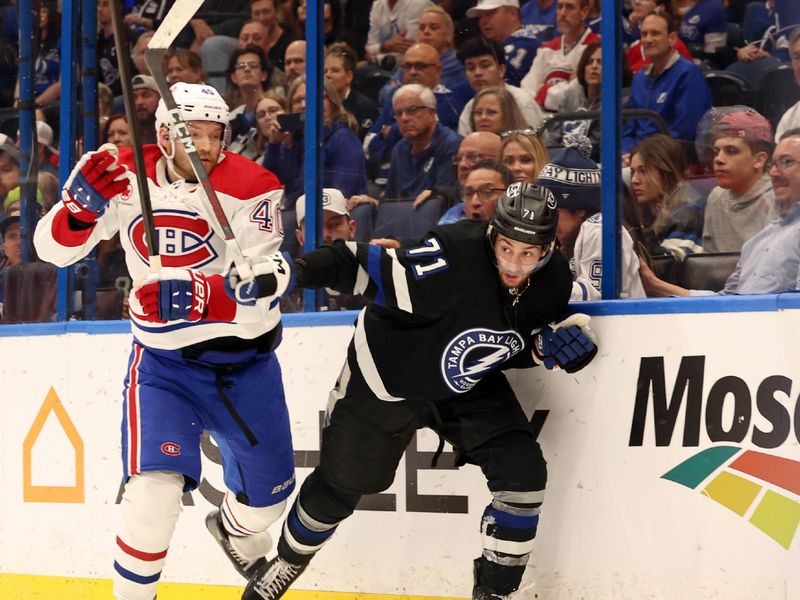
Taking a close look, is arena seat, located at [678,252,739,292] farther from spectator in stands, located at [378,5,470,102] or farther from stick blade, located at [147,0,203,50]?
stick blade, located at [147,0,203,50]

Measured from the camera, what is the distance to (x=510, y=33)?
4082 millimetres

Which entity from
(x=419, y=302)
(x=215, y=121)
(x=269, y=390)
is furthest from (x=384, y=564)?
(x=215, y=121)

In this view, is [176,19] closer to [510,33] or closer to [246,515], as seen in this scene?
[246,515]

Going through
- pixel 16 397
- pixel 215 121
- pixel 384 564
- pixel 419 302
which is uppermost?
pixel 215 121

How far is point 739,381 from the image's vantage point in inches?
105

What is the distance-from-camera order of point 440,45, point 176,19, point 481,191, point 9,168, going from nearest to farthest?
point 176,19, point 481,191, point 9,168, point 440,45

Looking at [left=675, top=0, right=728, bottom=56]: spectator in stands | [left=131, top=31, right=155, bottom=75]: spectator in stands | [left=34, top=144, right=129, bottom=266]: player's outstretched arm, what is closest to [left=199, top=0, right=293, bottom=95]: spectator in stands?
[left=131, top=31, right=155, bottom=75]: spectator in stands

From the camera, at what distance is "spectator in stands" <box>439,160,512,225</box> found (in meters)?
3.41

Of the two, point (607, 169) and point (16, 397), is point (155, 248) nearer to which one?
point (607, 169)

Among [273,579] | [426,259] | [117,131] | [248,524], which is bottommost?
[273,579]

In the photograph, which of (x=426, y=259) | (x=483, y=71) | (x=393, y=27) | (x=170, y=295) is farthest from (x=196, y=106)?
(x=393, y=27)

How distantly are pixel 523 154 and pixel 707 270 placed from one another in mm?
772

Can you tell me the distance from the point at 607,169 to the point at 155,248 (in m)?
1.20

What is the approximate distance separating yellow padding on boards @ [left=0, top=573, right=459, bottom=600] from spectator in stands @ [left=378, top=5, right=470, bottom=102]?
6.06ft
